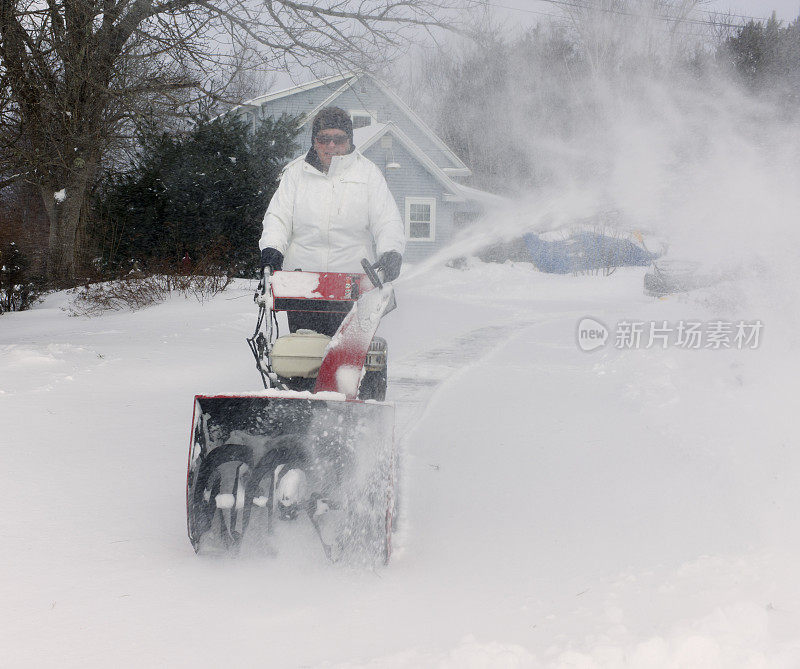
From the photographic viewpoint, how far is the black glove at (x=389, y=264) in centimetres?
368

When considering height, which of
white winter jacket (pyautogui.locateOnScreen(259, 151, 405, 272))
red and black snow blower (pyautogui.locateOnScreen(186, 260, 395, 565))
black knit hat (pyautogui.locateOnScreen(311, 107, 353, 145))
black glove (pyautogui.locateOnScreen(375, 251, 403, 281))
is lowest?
red and black snow blower (pyautogui.locateOnScreen(186, 260, 395, 565))

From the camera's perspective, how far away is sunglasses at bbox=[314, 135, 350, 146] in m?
3.97

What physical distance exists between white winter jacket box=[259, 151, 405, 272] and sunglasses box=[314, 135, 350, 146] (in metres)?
0.08

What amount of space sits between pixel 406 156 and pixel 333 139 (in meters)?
24.0

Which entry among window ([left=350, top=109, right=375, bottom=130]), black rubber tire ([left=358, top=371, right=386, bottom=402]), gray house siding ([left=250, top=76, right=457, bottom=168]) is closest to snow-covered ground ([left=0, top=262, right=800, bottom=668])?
black rubber tire ([left=358, top=371, right=386, bottom=402])

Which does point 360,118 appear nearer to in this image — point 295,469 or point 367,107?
point 367,107

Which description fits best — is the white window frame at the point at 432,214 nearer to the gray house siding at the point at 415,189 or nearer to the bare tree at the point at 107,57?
the gray house siding at the point at 415,189

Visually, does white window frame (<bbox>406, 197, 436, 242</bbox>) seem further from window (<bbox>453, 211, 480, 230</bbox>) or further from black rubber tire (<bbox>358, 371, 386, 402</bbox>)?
black rubber tire (<bbox>358, 371, 386, 402</bbox>)

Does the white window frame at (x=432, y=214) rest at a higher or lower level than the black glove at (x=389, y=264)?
higher

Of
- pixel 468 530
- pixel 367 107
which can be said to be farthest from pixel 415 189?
pixel 468 530

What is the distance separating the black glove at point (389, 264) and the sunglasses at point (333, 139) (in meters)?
0.70

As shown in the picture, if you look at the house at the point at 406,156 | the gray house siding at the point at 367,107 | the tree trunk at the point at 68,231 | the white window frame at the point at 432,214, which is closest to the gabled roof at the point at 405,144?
the house at the point at 406,156

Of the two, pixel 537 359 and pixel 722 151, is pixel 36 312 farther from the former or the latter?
pixel 722 151

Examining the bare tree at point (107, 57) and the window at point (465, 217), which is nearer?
the bare tree at point (107, 57)
